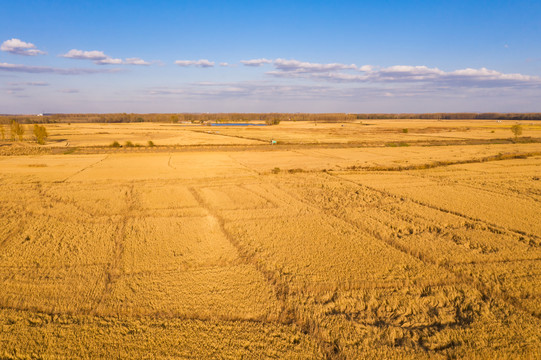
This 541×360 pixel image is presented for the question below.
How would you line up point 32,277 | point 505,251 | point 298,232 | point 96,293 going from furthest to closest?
1. point 298,232
2. point 505,251
3. point 32,277
4. point 96,293

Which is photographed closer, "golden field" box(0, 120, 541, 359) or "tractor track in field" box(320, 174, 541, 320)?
"golden field" box(0, 120, 541, 359)

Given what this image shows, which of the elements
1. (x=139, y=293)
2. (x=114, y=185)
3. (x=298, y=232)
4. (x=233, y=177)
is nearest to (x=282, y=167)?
(x=233, y=177)

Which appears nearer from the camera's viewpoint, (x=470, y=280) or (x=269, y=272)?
(x=470, y=280)

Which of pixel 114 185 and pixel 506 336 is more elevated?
pixel 114 185

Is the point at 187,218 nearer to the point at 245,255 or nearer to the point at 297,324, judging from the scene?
the point at 245,255

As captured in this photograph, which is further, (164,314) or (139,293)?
(139,293)

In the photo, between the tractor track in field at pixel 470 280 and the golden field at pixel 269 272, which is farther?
the tractor track in field at pixel 470 280

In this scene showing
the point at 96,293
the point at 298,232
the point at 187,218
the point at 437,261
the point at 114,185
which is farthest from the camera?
the point at 114,185
